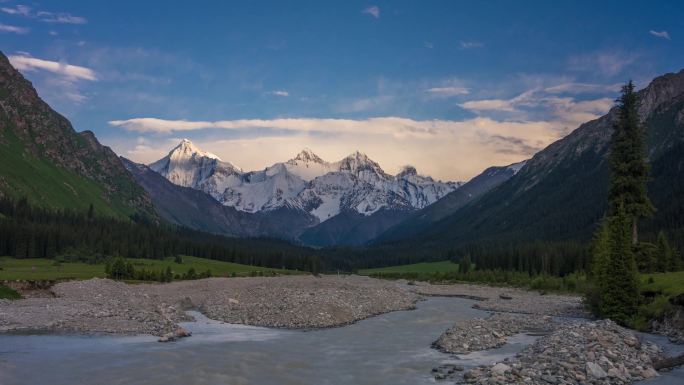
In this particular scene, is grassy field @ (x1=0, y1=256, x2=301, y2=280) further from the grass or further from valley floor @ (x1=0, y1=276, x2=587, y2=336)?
the grass

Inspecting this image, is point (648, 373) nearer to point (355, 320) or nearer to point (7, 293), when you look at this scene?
point (355, 320)

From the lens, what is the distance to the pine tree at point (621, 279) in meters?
49.2

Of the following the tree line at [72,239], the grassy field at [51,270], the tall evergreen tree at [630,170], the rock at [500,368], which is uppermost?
the tall evergreen tree at [630,170]

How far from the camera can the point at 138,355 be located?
3866cm

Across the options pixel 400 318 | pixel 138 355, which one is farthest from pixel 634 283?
pixel 138 355

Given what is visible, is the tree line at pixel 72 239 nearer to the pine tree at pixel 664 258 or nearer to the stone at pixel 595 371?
the pine tree at pixel 664 258

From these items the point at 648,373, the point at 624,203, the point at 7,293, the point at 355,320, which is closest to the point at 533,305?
the point at 624,203

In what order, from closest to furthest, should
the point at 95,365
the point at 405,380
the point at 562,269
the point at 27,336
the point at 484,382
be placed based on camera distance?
1. the point at 484,382
2. the point at 405,380
3. the point at 95,365
4. the point at 27,336
5. the point at 562,269

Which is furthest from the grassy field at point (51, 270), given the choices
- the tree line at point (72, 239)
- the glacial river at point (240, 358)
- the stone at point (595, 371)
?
the stone at point (595, 371)

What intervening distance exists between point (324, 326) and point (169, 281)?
67.1 m

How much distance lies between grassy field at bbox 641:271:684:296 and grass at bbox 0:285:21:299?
74.2 metres

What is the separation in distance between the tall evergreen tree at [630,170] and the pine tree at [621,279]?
48.8 ft

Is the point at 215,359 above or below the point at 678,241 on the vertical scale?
below

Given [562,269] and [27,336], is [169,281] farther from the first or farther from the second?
[562,269]
